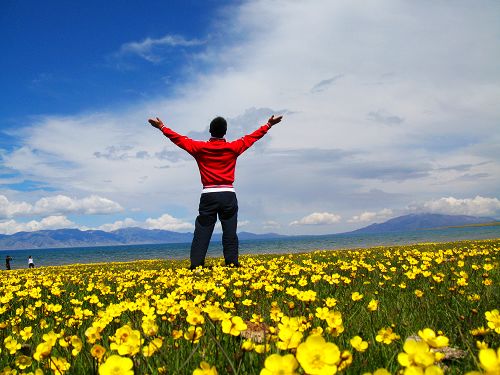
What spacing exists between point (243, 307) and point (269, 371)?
11.8 feet

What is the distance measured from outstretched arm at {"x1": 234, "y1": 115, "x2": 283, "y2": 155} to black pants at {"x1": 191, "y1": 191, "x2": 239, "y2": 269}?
3.75ft

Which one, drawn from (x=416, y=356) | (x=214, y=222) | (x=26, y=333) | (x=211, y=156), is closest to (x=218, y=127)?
(x=211, y=156)

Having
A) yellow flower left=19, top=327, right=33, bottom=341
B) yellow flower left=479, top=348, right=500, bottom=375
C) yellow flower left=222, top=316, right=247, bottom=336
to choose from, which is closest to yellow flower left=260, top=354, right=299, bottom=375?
yellow flower left=479, top=348, right=500, bottom=375

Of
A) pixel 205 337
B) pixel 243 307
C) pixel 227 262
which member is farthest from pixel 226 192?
pixel 205 337

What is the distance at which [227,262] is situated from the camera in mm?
9992

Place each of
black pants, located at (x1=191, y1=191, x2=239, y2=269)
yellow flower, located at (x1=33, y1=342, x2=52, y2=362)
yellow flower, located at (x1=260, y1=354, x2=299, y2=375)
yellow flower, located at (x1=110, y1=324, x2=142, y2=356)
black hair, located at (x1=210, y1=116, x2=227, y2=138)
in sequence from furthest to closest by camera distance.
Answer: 1. black hair, located at (x1=210, y1=116, x2=227, y2=138)
2. black pants, located at (x1=191, y1=191, x2=239, y2=269)
3. yellow flower, located at (x1=33, y1=342, x2=52, y2=362)
4. yellow flower, located at (x1=110, y1=324, x2=142, y2=356)
5. yellow flower, located at (x1=260, y1=354, x2=299, y2=375)

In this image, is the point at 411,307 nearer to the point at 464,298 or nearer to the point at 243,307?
the point at 464,298

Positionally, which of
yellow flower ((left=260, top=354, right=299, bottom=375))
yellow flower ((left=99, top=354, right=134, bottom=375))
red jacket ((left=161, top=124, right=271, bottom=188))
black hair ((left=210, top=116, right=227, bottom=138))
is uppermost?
black hair ((left=210, top=116, right=227, bottom=138))

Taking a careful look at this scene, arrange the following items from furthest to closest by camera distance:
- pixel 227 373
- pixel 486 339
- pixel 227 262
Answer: pixel 227 262 < pixel 486 339 < pixel 227 373

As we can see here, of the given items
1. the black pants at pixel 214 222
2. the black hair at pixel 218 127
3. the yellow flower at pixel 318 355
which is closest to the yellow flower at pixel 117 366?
the yellow flower at pixel 318 355

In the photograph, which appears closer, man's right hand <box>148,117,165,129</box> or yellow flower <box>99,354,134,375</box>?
yellow flower <box>99,354,134,375</box>

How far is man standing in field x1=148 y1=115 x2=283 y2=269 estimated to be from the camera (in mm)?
9711

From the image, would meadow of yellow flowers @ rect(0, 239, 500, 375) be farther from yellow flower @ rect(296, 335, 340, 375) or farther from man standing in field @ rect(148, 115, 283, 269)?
man standing in field @ rect(148, 115, 283, 269)

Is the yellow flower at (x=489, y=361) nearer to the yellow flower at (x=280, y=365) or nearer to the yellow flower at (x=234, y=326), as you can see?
the yellow flower at (x=280, y=365)
